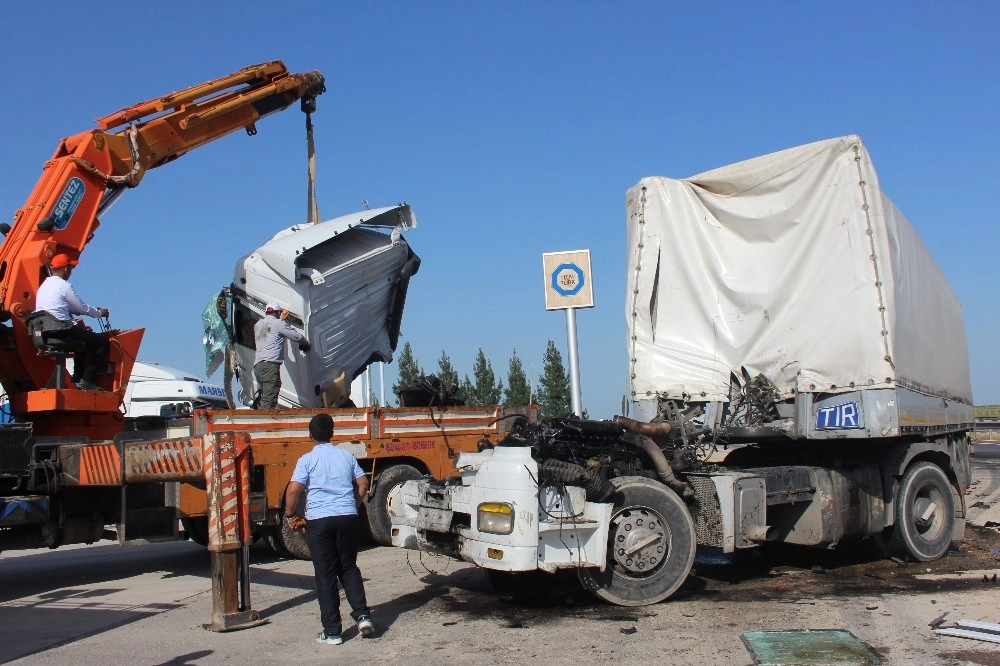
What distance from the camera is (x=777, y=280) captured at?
8547 mm

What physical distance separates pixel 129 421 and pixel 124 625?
3054 millimetres

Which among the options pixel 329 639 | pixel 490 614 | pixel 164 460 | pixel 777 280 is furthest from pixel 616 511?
pixel 164 460

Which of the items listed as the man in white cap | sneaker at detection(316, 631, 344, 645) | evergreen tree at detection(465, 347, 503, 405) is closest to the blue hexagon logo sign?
the man in white cap

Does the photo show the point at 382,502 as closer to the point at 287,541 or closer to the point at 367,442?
the point at 367,442

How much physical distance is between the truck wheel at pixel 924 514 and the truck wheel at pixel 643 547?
10.5 feet

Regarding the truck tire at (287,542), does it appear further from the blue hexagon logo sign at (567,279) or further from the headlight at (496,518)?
the blue hexagon logo sign at (567,279)

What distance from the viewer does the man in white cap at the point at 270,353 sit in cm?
1003

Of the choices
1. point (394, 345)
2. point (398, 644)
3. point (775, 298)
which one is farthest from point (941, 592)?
point (394, 345)

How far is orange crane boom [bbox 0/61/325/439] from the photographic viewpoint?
857cm

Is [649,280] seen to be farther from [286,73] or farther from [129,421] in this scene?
[286,73]

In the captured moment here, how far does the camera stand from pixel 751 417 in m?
8.55

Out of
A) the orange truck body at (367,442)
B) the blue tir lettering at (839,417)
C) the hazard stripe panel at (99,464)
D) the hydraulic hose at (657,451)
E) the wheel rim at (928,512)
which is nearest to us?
the hydraulic hose at (657,451)

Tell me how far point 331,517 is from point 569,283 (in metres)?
4.48

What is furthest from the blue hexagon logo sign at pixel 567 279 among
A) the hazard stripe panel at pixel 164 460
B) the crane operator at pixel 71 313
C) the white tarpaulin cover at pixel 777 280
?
the crane operator at pixel 71 313
